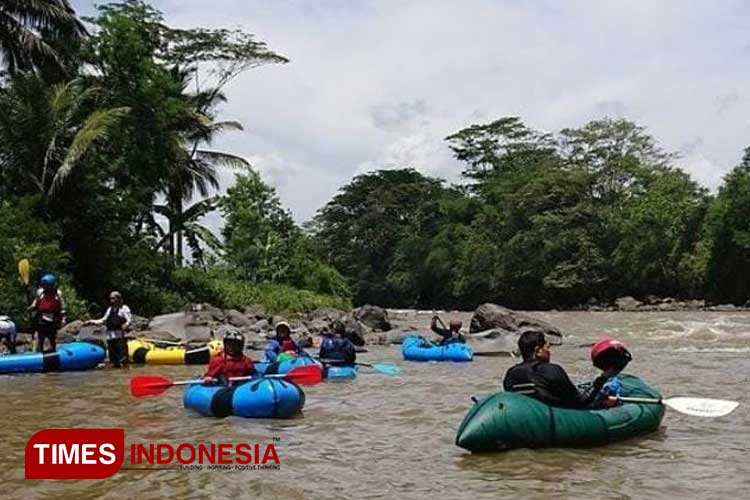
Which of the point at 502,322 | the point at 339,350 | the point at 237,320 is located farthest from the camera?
the point at 237,320

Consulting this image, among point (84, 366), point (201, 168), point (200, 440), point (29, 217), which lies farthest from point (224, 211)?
point (200, 440)

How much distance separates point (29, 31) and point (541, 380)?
18.2m

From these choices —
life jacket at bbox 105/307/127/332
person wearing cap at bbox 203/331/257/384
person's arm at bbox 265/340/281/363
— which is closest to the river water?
person wearing cap at bbox 203/331/257/384

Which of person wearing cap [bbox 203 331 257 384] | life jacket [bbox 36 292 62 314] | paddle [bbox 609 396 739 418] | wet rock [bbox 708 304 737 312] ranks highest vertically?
life jacket [bbox 36 292 62 314]

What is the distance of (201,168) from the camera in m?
29.2

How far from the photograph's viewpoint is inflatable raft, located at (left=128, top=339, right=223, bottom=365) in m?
14.2

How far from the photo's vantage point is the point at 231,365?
8.91 metres

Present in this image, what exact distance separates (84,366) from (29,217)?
683 cm

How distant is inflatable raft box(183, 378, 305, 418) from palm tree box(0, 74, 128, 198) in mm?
12670

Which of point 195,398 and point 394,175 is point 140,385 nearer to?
point 195,398

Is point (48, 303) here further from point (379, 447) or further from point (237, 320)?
point (237, 320)

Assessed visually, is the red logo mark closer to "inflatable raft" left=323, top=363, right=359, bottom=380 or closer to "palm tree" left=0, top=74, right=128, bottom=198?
"inflatable raft" left=323, top=363, right=359, bottom=380

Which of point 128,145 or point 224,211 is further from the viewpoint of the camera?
point 224,211

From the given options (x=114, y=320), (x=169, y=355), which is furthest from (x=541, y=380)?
(x=169, y=355)
